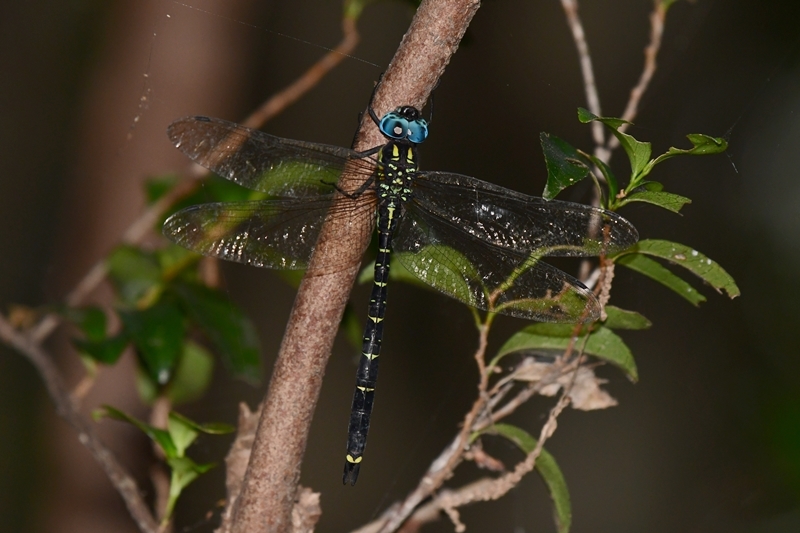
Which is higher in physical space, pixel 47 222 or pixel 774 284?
pixel 774 284

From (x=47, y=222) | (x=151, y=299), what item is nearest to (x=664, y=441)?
(x=151, y=299)

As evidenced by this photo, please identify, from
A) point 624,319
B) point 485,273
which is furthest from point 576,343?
point 485,273

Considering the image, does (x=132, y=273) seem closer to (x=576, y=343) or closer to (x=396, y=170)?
(x=396, y=170)

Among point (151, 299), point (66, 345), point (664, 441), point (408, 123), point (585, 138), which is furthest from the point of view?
point (664, 441)

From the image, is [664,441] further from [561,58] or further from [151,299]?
[151,299]

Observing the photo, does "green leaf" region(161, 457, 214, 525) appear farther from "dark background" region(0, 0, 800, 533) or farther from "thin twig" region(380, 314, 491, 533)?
"thin twig" region(380, 314, 491, 533)

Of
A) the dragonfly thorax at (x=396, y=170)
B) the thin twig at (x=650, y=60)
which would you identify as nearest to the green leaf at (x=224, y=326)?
the dragonfly thorax at (x=396, y=170)
